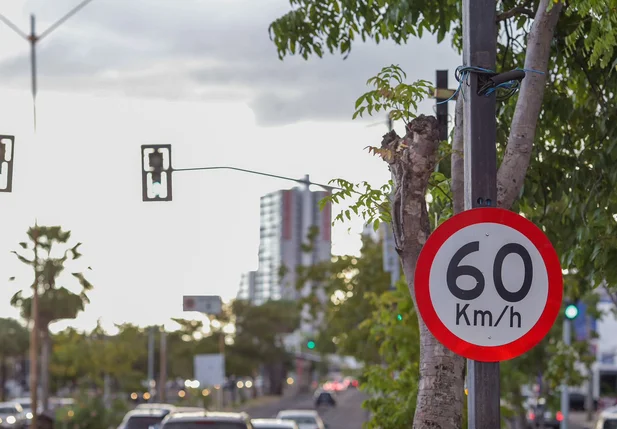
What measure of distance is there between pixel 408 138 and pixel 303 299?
116ft

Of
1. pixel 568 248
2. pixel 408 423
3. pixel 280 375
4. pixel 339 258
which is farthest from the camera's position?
pixel 280 375

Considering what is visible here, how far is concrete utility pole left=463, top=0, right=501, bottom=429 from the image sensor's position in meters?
5.46

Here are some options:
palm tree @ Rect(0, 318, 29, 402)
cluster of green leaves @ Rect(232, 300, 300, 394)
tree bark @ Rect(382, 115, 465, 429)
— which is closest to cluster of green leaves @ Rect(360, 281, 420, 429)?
tree bark @ Rect(382, 115, 465, 429)

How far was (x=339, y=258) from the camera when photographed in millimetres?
41000

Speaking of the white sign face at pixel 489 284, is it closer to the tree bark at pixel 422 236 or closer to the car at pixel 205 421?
the tree bark at pixel 422 236

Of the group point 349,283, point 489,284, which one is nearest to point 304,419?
point 349,283

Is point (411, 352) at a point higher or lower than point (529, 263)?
lower

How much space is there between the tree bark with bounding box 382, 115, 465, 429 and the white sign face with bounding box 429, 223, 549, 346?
1.51 metres

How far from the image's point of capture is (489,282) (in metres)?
5.38

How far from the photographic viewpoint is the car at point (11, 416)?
47031 mm

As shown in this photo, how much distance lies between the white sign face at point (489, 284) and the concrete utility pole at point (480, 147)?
21cm

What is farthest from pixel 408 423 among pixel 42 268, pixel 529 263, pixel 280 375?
pixel 280 375

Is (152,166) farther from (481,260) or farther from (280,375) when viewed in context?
(280,375)

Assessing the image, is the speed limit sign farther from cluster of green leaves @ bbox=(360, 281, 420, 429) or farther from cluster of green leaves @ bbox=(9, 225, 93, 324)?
cluster of green leaves @ bbox=(9, 225, 93, 324)
